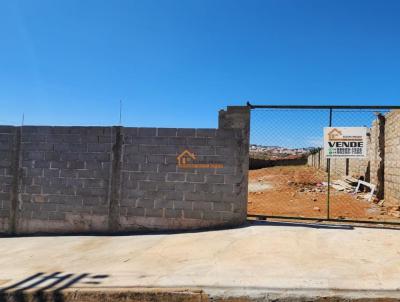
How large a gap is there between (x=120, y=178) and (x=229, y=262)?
351cm

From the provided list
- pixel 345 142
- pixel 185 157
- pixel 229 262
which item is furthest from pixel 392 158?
pixel 229 262

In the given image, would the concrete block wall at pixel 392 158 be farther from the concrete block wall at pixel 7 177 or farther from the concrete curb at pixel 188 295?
the concrete block wall at pixel 7 177

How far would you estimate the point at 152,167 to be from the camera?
750cm

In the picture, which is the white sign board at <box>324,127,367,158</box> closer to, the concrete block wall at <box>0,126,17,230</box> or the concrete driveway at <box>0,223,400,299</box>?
the concrete driveway at <box>0,223,400,299</box>

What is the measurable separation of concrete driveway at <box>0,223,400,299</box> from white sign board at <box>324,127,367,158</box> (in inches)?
57.8

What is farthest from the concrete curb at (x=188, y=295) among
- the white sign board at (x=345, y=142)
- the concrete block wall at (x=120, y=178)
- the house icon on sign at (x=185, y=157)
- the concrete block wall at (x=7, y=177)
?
the concrete block wall at (x=7, y=177)

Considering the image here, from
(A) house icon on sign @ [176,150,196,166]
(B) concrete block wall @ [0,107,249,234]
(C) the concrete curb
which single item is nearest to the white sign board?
(B) concrete block wall @ [0,107,249,234]

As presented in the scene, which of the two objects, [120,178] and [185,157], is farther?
[120,178]

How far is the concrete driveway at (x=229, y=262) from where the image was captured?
4137 millimetres

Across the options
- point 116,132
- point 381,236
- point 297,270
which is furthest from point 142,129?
point 381,236

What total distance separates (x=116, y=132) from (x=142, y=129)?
0.60 meters

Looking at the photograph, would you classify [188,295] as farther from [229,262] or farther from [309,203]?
[309,203]

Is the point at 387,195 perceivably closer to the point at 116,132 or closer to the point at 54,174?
the point at 116,132

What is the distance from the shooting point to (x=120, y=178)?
7.63 meters
